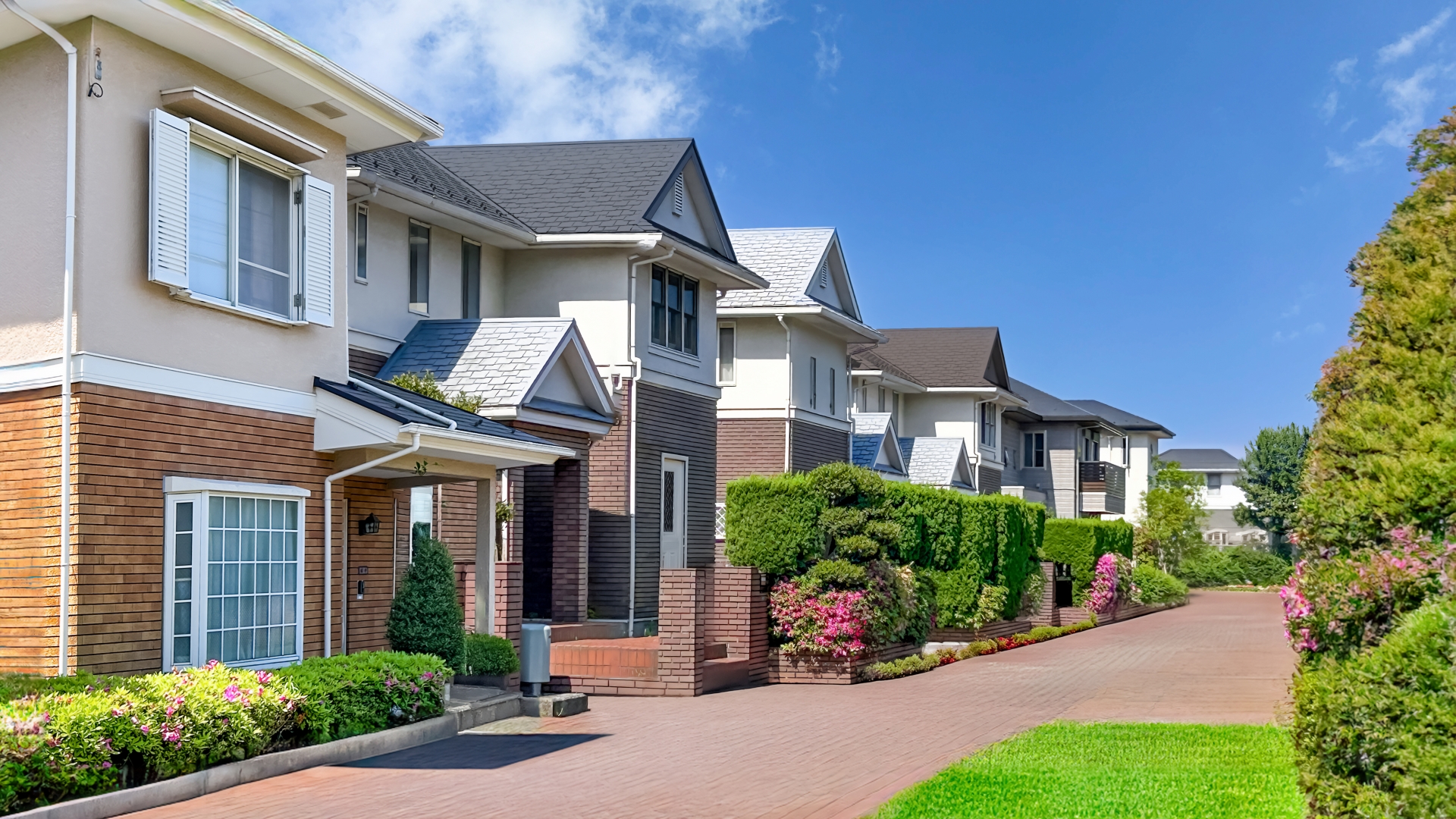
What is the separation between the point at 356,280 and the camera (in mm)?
20406

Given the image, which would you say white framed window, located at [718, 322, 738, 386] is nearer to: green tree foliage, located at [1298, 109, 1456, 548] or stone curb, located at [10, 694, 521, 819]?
stone curb, located at [10, 694, 521, 819]

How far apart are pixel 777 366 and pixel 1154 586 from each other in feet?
63.3

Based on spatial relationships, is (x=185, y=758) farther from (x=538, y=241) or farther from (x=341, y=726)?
(x=538, y=241)

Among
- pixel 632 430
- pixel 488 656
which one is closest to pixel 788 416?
pixel 632 430

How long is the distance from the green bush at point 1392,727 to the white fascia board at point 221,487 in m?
9.22

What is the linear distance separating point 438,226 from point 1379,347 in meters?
16.5

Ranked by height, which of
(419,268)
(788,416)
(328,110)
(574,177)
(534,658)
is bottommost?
(534,658)

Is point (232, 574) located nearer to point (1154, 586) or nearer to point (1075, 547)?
point (1075, 547)

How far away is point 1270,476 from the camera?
73.6 m

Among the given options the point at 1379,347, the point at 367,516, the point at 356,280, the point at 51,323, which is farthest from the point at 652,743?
the point at 356,280

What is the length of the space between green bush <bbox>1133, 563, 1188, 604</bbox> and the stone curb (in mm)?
31718

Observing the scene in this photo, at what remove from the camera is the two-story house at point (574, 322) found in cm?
2073

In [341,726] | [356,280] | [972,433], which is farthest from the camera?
[972,433]

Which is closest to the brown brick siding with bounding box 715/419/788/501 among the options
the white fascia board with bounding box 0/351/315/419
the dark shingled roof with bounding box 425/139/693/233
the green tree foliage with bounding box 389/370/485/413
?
the dark shingled roof with bounding box 425/139/693/233
